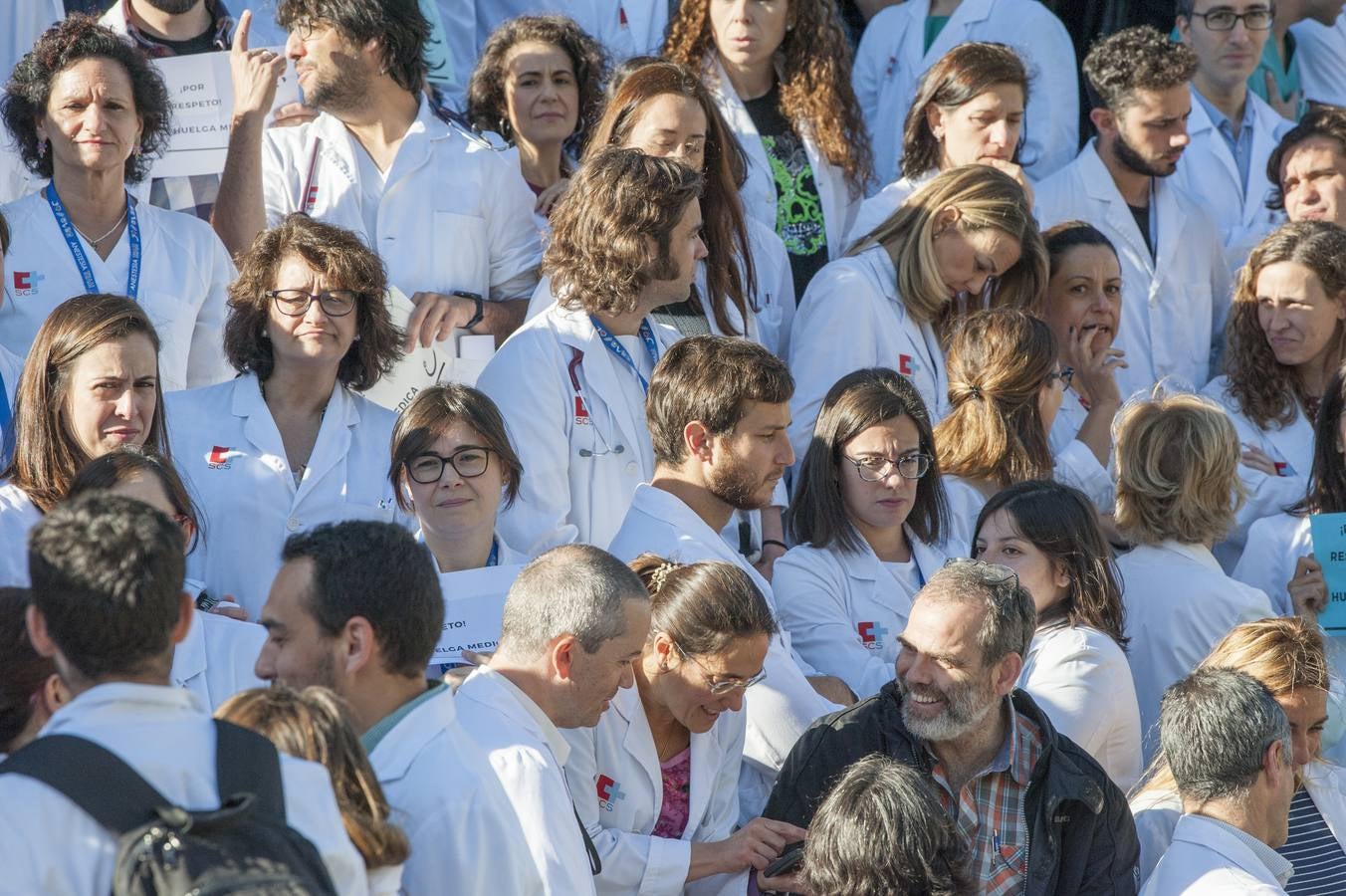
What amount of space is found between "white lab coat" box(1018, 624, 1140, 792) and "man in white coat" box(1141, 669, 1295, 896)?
556 millimetres

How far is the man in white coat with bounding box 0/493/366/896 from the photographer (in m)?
2.63

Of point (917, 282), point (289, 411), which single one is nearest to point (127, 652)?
point (289, 411)

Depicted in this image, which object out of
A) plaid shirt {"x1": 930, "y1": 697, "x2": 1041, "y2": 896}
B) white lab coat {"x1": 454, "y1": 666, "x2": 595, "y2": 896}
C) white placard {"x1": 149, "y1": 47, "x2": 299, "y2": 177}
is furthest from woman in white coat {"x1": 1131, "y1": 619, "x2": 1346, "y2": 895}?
white placard {"x1": 149, "y1": 47, "x2": 299, "y2": 177}

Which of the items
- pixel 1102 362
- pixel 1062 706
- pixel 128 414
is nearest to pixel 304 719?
pixel 128 414

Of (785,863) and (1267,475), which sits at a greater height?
(1267,475)

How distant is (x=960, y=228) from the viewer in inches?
261

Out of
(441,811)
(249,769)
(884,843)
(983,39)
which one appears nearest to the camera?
(249,769)

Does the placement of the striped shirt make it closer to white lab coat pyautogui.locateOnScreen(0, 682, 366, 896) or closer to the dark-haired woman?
white lab coat pyautogui.locateOnScreen(0, 682, 366, 896)

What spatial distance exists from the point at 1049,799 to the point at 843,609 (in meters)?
1.16

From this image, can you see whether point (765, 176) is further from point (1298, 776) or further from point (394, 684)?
point (394, 684)

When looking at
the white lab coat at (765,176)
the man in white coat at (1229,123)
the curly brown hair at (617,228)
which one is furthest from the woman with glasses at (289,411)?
the man in white coat at (1229,123)

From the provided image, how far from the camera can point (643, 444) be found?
5.68 metres

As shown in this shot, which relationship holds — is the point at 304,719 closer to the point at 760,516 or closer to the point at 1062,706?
the point at 1062,706

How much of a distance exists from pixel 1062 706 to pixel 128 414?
2.67 metres
